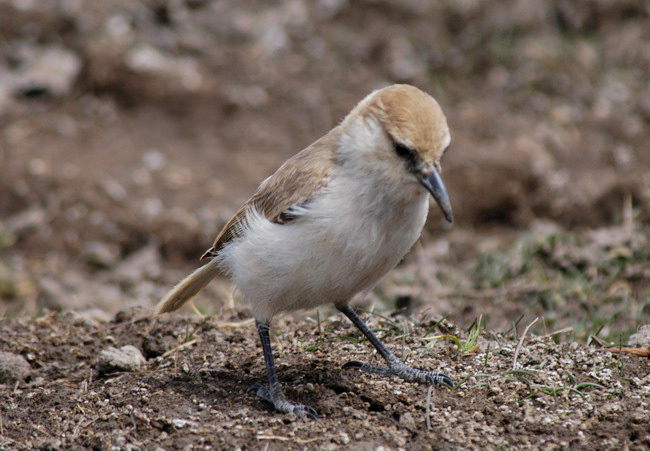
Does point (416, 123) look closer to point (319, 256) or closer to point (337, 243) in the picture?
point (337, 243)

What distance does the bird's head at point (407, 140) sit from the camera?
4051 mm

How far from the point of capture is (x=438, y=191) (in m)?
4.00

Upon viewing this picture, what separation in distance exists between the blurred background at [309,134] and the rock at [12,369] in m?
1.06

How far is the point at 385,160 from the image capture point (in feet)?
13.8

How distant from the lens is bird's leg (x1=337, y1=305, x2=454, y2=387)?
14.7 feet

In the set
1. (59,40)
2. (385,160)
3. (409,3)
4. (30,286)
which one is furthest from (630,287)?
(59,40)

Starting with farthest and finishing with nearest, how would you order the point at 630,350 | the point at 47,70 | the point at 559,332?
1. the point at 47,70
2. the point at 559,332
3. the point at 630,350

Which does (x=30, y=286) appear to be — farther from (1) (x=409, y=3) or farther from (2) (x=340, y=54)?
(1) (x=409, y=3)

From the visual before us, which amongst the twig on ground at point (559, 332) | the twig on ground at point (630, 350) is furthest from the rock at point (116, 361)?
the twig on ground at point (630, 350)

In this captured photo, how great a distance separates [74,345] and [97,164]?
12.9ft

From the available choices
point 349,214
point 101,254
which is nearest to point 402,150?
point 349,214

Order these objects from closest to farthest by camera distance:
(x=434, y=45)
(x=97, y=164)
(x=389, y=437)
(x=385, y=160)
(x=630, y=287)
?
(x=389, y=437), (x=385, y=160), (x=630, y=287), (x=97, y=164), (x=434, y=45)

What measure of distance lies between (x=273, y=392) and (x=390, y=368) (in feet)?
2.27

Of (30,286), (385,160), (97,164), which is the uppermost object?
(385,160)
